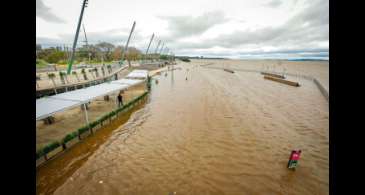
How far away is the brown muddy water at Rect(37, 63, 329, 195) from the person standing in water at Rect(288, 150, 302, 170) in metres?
0.31

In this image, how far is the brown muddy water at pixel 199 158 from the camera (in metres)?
7.41

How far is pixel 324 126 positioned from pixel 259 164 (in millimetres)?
9586

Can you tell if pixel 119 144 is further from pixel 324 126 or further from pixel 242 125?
pixel 324 126

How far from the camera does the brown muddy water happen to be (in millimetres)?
7410

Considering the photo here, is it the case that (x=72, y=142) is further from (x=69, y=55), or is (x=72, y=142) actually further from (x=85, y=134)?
(x=69, y=55)

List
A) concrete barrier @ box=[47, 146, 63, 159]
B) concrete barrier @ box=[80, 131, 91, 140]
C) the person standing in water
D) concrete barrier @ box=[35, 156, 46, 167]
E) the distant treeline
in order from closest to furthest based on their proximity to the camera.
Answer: concrete barrier @ box=[35, 156, 46, 167] < the person standing in water < concrete barrier @ box=[47, 146, 63, 159] < concrete barrier @ box=[80, 131, 91, 140] < the distant treeline

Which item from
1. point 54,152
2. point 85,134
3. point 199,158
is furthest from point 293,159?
point 54,152

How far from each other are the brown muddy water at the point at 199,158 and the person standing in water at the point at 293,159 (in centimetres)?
31

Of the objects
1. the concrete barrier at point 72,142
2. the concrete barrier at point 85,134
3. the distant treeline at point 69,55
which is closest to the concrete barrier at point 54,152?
the concrete barrier at point 72,142

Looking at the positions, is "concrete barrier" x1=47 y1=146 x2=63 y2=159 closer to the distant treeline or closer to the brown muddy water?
the brown muddy water

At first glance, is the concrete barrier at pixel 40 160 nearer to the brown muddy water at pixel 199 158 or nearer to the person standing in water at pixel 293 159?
the brown muddy water at pixel 199 158

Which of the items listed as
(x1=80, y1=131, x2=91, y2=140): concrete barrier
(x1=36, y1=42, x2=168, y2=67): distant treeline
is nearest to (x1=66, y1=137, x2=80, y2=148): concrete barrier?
(x1=80, y1=131, x2=91, y2=140): concrete barrier

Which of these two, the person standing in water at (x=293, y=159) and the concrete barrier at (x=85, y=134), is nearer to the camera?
the person standing in water at (x=293, y=159)

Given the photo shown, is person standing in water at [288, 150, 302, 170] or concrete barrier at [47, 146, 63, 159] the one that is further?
concrete barrier at [47, 146, 63, 159]
